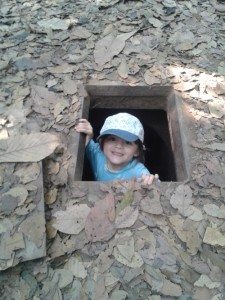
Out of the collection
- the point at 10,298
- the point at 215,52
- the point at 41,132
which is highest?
the point at 215,52

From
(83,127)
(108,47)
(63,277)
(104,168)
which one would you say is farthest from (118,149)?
(63,277)

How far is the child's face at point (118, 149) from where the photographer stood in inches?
130

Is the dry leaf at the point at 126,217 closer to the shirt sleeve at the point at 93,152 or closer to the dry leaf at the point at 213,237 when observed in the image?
the dry leaf at the point at 213,237

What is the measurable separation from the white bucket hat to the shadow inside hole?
103cm

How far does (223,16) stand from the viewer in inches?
171

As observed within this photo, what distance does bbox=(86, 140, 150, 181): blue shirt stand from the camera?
11.1 feet

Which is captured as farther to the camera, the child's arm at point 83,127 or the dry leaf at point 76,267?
the child's arm at point 83,127

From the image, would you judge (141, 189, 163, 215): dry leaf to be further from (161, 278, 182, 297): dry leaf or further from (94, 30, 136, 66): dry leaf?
(94, 30, 136, 66): dry leaf

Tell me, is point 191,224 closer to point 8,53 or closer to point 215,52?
point 215,52

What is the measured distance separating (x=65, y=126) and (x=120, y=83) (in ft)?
2.50

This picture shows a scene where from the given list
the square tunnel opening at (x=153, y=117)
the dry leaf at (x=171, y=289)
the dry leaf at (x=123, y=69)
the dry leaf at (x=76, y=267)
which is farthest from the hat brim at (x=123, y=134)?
the dry leaf at (x=171, y=289)

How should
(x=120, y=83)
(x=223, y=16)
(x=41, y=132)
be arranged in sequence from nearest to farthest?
(x=41, y=132) → (x=120, y=83) → (x=223, y=16)

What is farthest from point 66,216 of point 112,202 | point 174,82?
point 174,82

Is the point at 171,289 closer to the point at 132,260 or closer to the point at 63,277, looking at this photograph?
the point at 132,260
